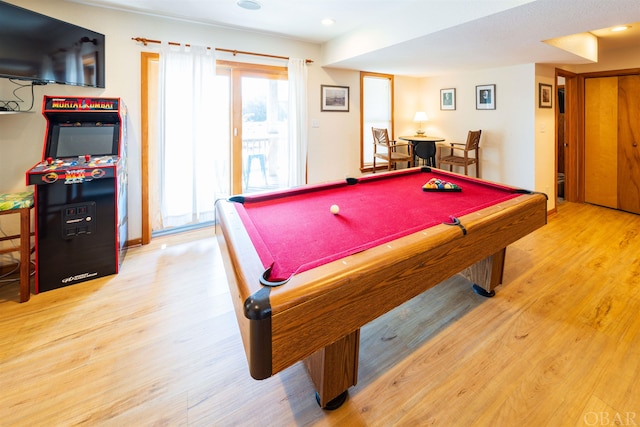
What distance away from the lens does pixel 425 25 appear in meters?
2.79

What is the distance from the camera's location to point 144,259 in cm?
301

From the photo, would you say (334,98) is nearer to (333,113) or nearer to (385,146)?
(333,113)

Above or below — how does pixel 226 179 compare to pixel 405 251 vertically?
above

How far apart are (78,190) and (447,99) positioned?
17.3 feet

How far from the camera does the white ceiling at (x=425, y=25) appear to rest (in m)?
2.26

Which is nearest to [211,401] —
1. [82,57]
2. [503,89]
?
[82,57]

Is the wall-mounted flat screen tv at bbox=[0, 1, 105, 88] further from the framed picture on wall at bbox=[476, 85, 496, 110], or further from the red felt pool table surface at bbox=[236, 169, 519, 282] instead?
the framed picture on wall at bbox=[476, 85, 496, 110]

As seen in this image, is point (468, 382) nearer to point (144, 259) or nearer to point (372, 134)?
point (144, 259)

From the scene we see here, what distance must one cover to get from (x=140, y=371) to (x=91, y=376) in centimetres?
24

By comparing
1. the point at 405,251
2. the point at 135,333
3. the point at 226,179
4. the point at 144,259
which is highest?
the point at 226,179

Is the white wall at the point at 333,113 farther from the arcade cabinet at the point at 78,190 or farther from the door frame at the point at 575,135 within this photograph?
the arcade cabinet at the point at 78,190

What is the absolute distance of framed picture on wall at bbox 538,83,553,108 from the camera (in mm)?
4008

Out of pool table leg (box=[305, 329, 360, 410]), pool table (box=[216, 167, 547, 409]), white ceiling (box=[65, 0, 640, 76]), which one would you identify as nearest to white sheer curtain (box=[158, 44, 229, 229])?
white ceiling (box=[65, 0, 640, 76])

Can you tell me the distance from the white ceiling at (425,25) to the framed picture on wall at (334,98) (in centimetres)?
33
